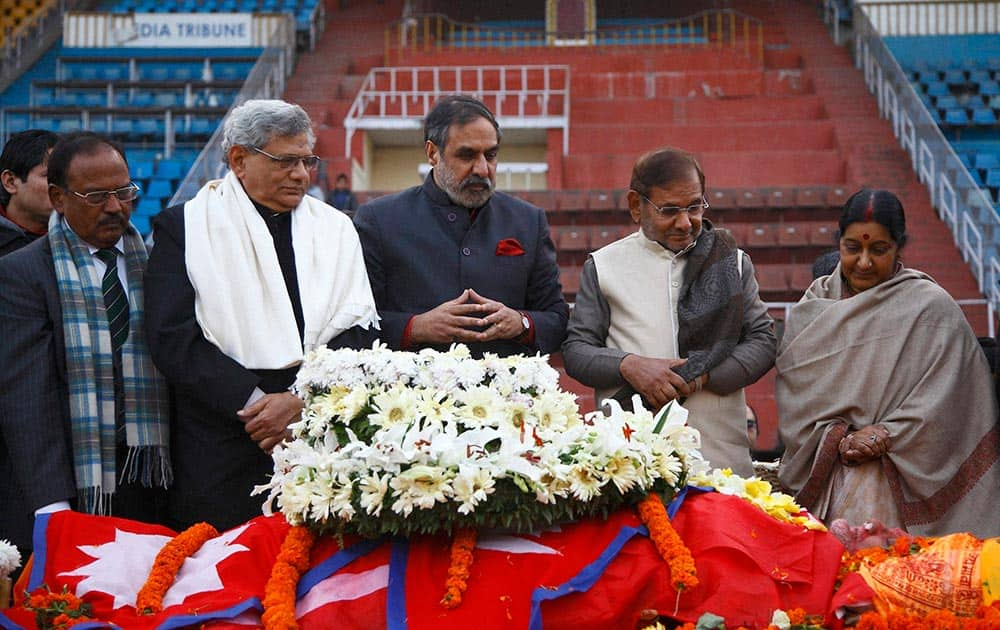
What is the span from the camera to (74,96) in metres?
16.0

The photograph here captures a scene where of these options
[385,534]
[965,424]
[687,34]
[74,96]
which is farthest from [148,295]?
[687,34]

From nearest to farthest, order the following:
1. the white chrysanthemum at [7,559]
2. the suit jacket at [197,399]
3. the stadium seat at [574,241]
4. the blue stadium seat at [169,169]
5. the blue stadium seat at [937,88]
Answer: the white chrysanthemum at [7,559] → the suit jacket at [197,399] → the stadium seat at [574,241] → the blue stadium seat at [169,169] → the blue stadium seat at [937,88]

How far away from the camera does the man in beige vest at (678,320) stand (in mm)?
3324

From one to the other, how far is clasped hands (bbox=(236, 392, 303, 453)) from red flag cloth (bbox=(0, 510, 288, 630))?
14.3 inches

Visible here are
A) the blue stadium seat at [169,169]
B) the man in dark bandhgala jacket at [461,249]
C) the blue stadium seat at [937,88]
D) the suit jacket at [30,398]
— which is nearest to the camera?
the suit jacket at [30,398]

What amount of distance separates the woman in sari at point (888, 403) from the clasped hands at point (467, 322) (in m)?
0.80

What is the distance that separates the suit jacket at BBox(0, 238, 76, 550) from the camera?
309cm

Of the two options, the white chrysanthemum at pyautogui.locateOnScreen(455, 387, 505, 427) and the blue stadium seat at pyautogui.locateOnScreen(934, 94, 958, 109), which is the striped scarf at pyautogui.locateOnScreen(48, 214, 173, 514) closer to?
the white chrysanthemum at pyautogui.locateOnScreen(455, 387, 505, 427)

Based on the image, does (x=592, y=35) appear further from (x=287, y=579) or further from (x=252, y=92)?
(x=287, y=579)

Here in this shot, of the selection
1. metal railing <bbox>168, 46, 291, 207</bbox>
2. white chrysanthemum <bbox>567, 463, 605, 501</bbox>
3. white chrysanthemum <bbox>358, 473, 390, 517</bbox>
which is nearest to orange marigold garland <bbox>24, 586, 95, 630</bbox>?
white chrysanthemum <bbox>358, 473, 390, 517</bbox>

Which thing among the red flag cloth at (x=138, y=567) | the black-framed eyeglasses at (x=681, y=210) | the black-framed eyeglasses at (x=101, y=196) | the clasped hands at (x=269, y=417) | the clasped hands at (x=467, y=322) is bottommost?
the red flag cloth at (x=138, y=567)

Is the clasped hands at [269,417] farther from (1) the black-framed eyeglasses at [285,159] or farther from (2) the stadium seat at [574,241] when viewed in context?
(2) the stadium seat at [574,241]

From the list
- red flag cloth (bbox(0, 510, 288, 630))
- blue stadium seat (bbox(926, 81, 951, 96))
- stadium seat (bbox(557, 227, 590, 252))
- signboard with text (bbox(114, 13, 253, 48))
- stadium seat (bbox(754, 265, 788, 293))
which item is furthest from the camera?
signboard with text (bbox(114, 13, 253, 48))

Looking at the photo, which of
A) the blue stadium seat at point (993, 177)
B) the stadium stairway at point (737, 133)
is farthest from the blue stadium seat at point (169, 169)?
the blue stadium seat at point (993, 177)
